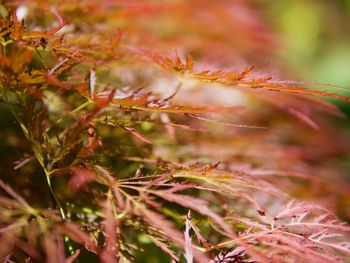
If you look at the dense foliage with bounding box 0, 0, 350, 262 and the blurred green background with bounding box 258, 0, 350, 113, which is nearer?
the dense foliage with bounding box 0, 0, 350, 262

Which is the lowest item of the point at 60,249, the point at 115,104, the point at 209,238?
the point at 209,238

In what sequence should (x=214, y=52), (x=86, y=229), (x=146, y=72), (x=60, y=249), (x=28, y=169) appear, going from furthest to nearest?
1. (x=214, y=52)
2. (x=146, y=72)
3. (x=28, y=169)
4. (x=86, y=229)
5. (x=60, y=249)

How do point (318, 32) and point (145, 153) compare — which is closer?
point (145, 153)

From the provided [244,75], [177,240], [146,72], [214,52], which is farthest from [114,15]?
[177,240]

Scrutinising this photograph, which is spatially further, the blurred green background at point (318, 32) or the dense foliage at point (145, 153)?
the blurred green background at point (318, 32)

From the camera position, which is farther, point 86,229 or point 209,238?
point 209,238

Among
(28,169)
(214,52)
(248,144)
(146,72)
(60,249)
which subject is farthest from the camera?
(214,52)

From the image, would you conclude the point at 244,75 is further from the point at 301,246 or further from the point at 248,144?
the point at 248,144

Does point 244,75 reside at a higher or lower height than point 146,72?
higher
